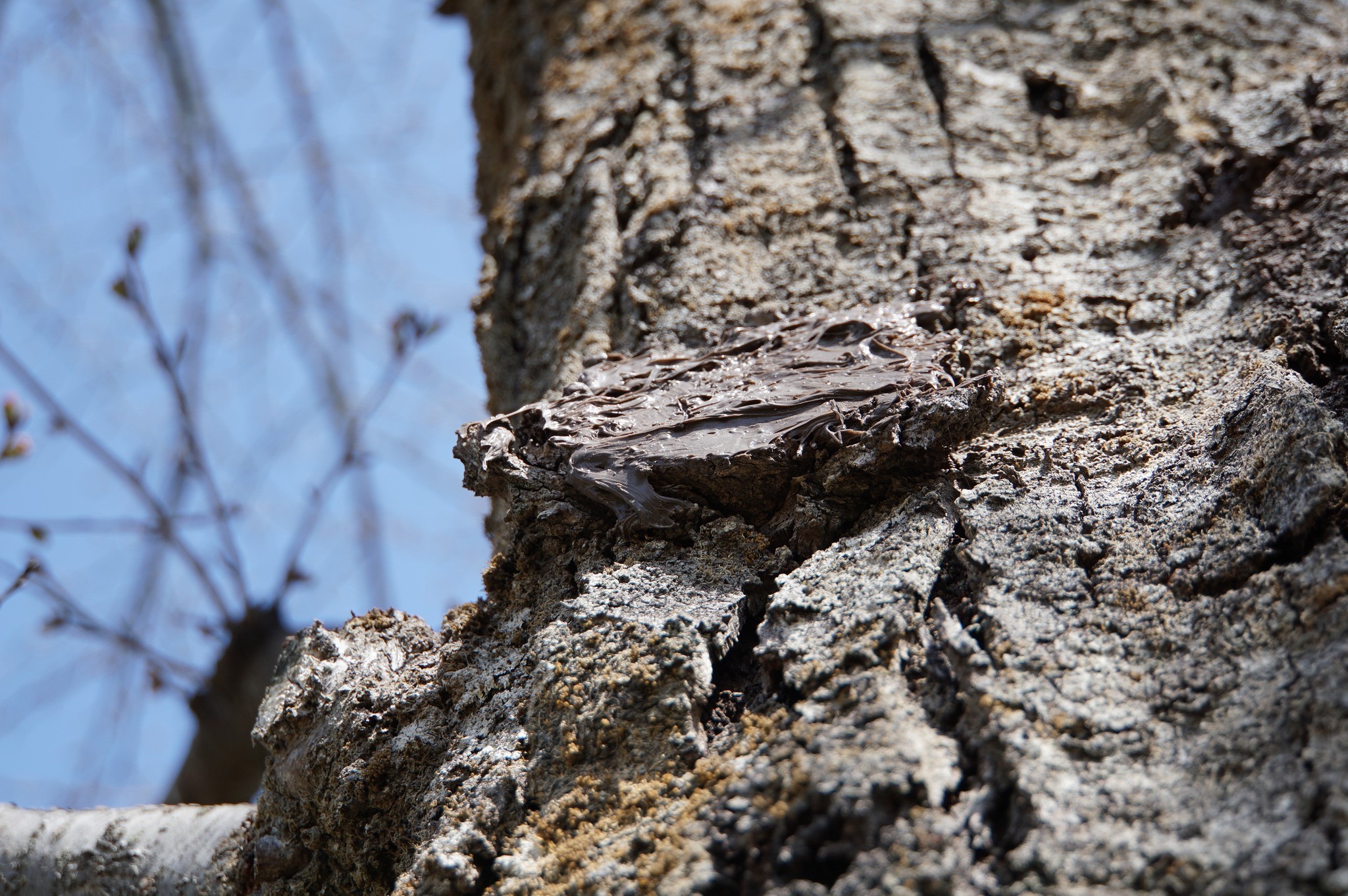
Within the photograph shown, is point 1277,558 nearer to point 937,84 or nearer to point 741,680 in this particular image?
point 741,680

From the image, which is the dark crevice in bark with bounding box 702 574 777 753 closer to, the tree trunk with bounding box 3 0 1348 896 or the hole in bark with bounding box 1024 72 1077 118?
the tree trunk with bounding box 3 0 1348 896

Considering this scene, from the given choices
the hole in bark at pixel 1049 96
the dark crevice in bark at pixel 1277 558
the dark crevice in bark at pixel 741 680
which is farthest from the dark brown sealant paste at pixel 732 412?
the hole in bark at pixel 1049 96

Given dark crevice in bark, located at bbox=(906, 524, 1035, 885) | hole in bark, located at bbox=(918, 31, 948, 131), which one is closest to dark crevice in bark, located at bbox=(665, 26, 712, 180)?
hole in bark, located at bbox=(918, 31, 948, 131)

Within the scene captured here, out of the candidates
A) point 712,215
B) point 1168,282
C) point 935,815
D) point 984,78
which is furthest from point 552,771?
point 984,78

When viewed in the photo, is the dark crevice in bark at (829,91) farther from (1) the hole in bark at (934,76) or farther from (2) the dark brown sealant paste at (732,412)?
(2) the dark brown sealant paste at (732,412)

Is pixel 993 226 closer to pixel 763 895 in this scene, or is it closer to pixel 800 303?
pixel 800 303

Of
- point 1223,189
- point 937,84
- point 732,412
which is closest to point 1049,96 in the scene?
point 937,84
